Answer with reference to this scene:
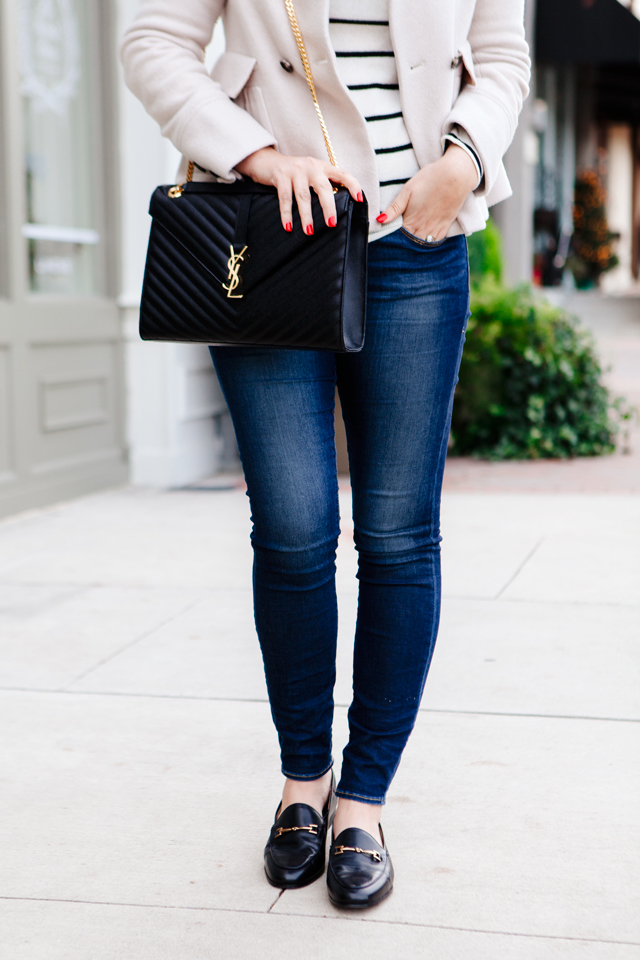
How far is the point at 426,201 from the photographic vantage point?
1772 millimetres

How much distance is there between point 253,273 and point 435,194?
12.6 inches

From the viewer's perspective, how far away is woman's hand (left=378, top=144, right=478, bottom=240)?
1.76 metres

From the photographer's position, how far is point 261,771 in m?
2.43

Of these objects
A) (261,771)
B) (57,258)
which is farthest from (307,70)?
(57,258)

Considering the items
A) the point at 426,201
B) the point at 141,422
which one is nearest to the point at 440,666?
the point at 426,201

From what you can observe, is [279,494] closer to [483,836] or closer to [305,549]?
[305,549]

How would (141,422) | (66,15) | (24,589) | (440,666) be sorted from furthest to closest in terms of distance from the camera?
(141,422) → (66,15) → (24,589) → (440,666)

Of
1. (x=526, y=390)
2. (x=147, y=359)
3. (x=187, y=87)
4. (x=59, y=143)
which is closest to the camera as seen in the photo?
(x=187, y=87)

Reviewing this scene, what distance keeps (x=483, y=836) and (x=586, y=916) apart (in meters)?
0.32

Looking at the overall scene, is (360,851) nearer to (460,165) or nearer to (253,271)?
(253,271)

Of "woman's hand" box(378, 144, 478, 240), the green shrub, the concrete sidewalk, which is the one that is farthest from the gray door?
"woman's hand" box(378, 144, 478, 240)

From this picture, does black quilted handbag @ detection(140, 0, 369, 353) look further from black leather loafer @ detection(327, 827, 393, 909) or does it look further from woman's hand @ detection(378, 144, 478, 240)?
black leather loafer @ detection(327, 827, 393, 909)

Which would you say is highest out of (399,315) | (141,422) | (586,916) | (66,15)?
(66,15)

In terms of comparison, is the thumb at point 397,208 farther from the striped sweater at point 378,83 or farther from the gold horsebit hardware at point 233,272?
the gold horsebit hardware at point 233,272
